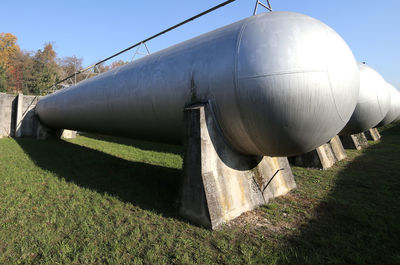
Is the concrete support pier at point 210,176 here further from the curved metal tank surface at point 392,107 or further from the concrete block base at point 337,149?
the curved metal tank surface at point 392,107

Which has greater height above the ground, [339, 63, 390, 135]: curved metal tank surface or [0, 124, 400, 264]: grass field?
[339, 63, 390, 135]: curved metal tank surface

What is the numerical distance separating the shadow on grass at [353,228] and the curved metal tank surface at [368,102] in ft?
8.21

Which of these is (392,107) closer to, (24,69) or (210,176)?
Result: (210,176)

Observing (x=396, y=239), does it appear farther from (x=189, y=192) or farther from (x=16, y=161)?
(x=16, y=161)

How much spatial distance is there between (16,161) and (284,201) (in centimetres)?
827

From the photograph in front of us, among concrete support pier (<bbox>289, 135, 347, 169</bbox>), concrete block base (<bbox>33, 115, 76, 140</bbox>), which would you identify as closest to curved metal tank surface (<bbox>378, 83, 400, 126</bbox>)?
concrete support pier (<bbox>289, 135, 347, 169</bbox>)

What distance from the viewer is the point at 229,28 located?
3592 millimetres

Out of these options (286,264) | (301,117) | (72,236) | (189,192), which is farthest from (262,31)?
(72,236)

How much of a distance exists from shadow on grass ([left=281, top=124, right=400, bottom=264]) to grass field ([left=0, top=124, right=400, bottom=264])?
0.05 feet

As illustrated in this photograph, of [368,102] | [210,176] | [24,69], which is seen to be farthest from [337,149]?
[24,69]

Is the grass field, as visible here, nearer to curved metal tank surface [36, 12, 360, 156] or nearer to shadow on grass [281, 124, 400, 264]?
shadow on grass [281, 124, 400, 264]

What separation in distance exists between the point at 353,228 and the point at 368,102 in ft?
19.0

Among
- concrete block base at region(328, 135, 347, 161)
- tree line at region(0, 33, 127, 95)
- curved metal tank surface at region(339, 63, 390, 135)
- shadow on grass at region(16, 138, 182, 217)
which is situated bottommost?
concrete block base at region(328, 135, 347, 161)

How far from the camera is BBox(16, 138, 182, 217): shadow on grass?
4.30 metres
